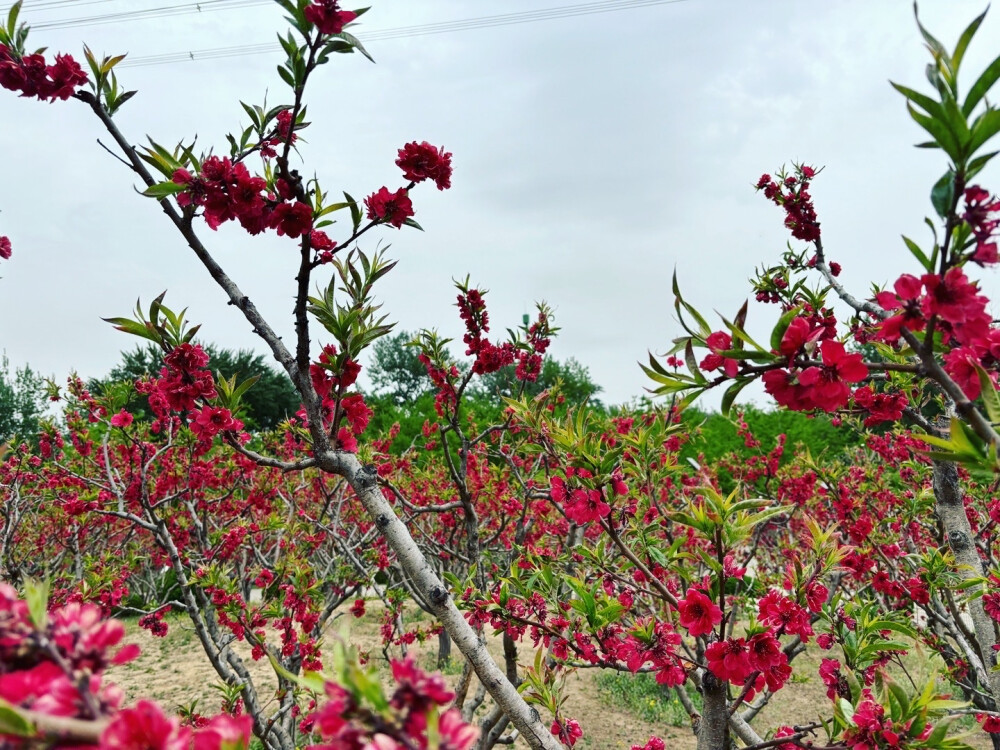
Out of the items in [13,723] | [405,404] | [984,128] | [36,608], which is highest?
[405,404]

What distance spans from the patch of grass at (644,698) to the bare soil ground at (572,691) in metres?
0.08

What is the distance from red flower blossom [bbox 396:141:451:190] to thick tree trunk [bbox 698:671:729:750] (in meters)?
2.05

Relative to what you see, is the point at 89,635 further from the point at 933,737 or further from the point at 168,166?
the point at 933,737

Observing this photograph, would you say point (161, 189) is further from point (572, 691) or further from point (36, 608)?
point (572, 691)

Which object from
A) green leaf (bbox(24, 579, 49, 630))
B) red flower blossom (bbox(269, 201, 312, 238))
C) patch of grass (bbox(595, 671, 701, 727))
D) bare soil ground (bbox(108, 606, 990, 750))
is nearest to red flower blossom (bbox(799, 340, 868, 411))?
green leaf (bbox(24, 579, 49, 630))

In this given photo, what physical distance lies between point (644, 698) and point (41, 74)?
7.80 metres

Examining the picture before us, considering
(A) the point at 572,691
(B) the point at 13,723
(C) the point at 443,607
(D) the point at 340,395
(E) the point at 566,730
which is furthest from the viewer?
(A) the point at 572,691

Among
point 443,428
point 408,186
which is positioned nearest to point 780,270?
point 443,428

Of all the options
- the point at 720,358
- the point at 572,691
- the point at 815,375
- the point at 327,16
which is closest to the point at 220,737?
the point at 720,358

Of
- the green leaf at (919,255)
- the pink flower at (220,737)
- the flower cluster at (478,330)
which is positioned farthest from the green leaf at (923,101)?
the flower cluster at (478,330)

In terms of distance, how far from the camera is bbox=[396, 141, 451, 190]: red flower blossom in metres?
2.20

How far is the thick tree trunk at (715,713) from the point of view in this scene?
1930 millimetres

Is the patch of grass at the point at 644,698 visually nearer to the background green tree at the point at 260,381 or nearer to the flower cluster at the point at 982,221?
the flower cluster at the point at 982,221

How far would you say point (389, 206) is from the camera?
2.07 metres
